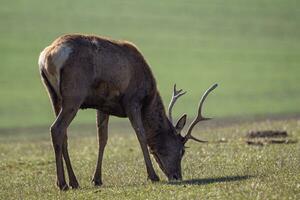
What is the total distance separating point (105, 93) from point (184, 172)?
2.59 metres

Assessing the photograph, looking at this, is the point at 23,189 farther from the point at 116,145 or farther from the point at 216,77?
the point at 216,77

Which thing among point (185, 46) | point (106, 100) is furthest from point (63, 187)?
point (185, 46)

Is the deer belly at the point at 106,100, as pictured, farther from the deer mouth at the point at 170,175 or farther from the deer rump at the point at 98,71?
the deer mouth at the point at 170,175

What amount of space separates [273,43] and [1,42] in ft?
71.6

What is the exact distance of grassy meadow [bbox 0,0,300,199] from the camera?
13.5 m

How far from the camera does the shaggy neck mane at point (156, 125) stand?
1525 cm

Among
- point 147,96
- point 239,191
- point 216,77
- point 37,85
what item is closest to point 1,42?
point 37,85

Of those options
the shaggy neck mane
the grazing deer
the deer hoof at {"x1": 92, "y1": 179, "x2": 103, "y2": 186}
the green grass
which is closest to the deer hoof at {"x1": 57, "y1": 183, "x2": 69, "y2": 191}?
the grazing deer

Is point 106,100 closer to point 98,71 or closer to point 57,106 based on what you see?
point 98,71

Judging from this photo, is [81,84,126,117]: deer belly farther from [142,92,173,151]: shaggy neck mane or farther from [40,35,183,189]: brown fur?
[142,92,173,151]: shaggy neck mane

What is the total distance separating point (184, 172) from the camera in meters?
15.7

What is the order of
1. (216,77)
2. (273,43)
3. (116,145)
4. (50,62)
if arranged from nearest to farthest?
(50,62)
(116,145)
(216,77)
(273,43)

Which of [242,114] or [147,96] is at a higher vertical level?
[147,96]

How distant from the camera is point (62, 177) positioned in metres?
13.5
